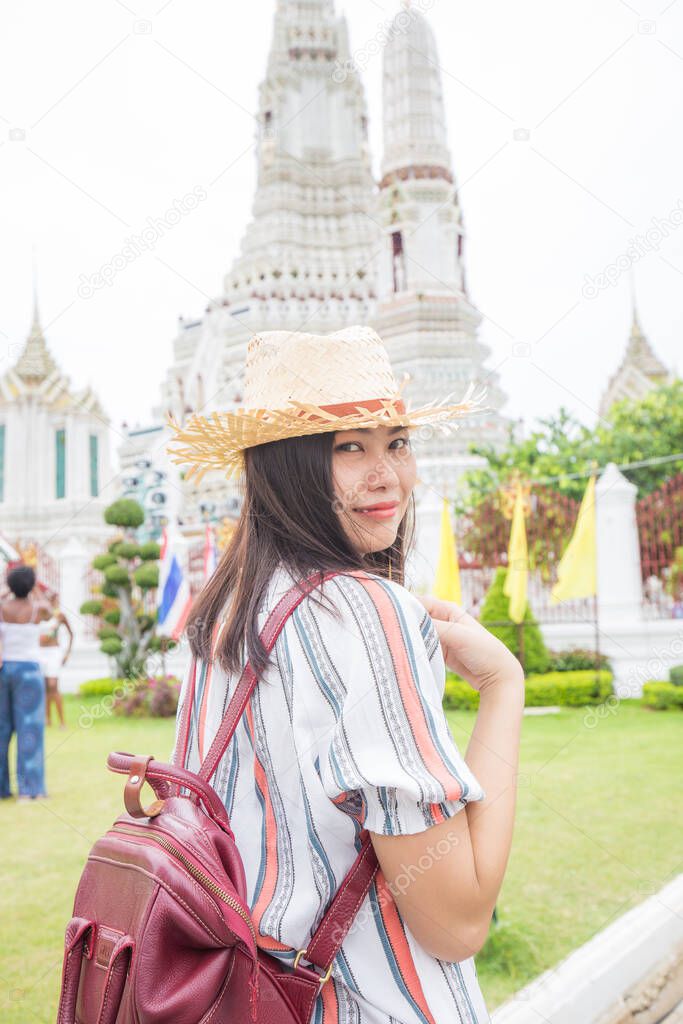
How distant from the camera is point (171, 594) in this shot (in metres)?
10.4

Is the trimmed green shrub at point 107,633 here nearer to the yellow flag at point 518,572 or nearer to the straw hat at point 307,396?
the yellow flag at point 518,572

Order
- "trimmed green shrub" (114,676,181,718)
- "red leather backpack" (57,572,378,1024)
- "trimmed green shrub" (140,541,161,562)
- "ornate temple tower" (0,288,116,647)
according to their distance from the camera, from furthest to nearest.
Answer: "ornate temple tower" (0,288,116,647)
"trimmed green shrub" (140,541,161,562)
"trimmed green shrub" (114,676,181,718)
"red leather backpack" (57,572,378,1024)

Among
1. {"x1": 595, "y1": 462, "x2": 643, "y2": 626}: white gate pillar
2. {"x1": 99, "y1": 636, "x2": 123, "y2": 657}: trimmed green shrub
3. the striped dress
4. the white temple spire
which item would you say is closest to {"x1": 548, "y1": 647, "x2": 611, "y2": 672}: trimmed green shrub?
{"x1": 595, "y1": 462, "x2": 643, "y2": 626}: white gate pillar

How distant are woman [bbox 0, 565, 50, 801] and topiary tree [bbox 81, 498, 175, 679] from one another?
19.4ft

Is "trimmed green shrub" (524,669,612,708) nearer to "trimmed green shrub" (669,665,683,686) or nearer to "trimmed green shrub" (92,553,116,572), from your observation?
"trimmed green shrub" (669,665,683,686)

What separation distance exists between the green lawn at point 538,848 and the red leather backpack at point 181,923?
1.96 m

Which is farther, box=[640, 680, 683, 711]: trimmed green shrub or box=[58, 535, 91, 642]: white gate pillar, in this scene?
box=[58, 535, 91, 642]: white gate pillar

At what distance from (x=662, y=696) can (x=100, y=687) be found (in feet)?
25.6

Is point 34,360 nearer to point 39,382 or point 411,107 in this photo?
point 39,382

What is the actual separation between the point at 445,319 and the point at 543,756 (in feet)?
59.1

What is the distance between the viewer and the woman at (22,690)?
5.55m

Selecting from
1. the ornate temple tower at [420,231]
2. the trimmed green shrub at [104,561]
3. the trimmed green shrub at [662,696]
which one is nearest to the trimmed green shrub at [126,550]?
the trimmed green shrub at [104,561]

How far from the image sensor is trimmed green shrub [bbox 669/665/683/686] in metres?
8.89

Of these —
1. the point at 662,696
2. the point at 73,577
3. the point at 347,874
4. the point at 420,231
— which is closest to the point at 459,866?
the point at 347,874
